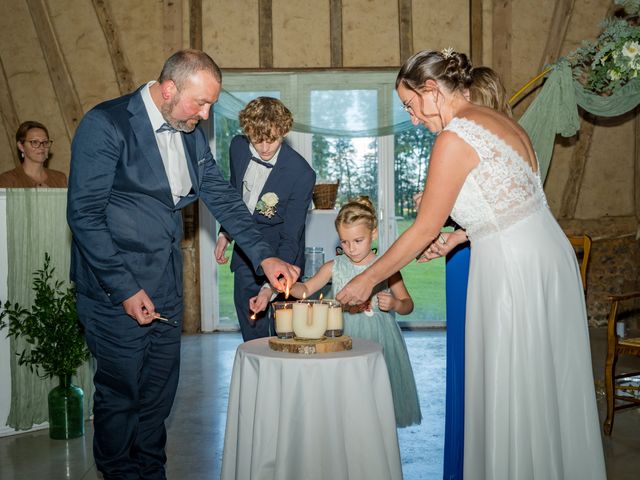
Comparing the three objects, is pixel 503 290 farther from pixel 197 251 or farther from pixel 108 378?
pixel 197 251

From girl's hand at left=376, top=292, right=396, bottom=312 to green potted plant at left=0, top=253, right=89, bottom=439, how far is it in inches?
72.7

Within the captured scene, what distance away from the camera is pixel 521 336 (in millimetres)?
2561

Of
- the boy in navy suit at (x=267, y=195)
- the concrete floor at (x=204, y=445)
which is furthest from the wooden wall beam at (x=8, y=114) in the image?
the boy in navy suit at (x=267, y=195)

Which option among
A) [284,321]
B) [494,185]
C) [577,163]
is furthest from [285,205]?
[577,163]

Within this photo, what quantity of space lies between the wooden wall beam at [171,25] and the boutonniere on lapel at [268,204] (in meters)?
4.84

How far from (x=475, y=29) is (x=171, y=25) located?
320 cm

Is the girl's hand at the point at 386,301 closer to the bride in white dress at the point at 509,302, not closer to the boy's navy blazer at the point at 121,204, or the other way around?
the boy's navy blazer at the point at 121,204

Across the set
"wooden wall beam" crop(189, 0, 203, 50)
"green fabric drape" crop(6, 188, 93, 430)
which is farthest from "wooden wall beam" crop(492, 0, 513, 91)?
"green fabric drape" crop(6, 188, 93, 430)

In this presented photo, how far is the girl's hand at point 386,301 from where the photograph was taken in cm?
366

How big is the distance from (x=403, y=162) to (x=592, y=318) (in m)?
2.68

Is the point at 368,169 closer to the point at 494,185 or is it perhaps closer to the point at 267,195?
the point at 267,195

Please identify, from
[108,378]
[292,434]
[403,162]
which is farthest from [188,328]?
[292,434]

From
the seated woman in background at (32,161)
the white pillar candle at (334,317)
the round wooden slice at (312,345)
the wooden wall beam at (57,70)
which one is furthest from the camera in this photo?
the wooden wall beam at (57,70)

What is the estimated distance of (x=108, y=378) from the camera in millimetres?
3148
